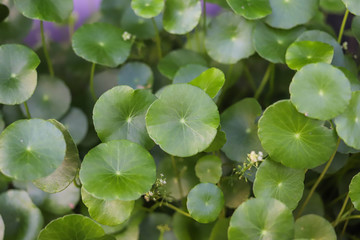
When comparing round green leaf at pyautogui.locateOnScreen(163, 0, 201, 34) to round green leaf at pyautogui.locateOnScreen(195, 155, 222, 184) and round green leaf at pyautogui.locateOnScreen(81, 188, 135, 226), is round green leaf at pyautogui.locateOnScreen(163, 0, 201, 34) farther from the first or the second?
round green leaf at pyautogui.locateOnScreen(81, 188, 135, 226)

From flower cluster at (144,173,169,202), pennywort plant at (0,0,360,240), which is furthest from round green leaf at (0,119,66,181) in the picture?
flower cluster at (144,173,169,202)

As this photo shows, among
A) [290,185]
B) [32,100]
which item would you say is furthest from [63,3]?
[290,185]

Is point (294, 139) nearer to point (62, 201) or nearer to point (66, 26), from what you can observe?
point (62, 201)

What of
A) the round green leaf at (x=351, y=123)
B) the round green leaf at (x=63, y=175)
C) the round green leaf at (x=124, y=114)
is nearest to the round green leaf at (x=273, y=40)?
the round green leaf at (x=351, y=123)

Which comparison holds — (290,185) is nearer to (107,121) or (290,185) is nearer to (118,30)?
(107,121)

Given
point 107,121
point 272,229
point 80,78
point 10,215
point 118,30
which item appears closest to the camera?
point 272,229

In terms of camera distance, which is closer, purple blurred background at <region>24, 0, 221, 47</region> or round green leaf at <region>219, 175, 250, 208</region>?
round green leaf at <region>219, 175, 250, 208</region>
